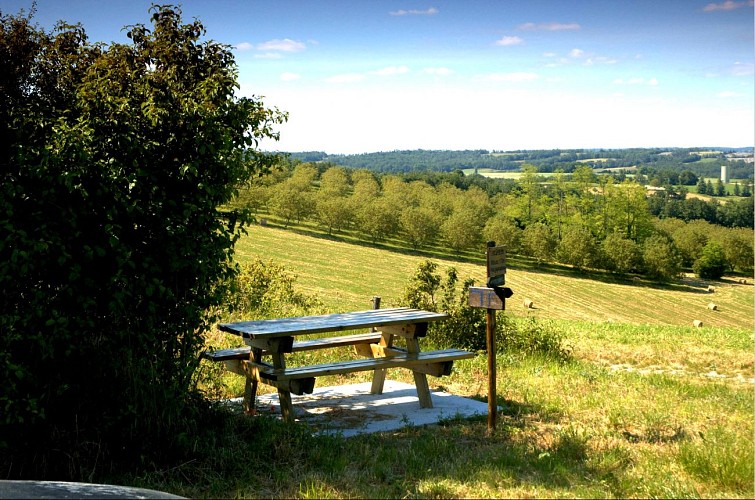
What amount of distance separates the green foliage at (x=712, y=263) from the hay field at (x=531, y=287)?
136 inches

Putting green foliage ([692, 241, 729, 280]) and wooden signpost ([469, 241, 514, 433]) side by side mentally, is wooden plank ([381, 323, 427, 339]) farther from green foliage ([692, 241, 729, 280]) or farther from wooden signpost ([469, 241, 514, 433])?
green foliage ([692, 241, 729, 280])

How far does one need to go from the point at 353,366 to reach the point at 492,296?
1640mm

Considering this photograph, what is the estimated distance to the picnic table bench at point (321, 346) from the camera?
665 centimetres

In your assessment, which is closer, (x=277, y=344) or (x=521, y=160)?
(x=277, y=344)

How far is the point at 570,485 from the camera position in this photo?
4.92 m

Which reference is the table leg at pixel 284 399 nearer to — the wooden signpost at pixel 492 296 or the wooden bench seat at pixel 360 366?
the wooden bench seat at pixel 360 366

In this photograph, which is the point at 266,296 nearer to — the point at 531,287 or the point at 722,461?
the point at 722,461

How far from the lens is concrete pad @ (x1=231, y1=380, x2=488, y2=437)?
6.83 meters

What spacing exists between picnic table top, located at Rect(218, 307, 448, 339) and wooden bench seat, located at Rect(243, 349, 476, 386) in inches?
15.0

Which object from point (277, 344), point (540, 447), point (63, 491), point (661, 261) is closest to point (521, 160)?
point (661, 261)

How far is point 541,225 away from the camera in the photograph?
74188 mm

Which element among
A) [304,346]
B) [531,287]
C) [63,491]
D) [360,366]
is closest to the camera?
[63,491]

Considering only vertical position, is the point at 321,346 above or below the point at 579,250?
above

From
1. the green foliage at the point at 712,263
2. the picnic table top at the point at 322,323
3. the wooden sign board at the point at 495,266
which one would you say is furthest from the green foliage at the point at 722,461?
the green foliage at the point at 712,263
